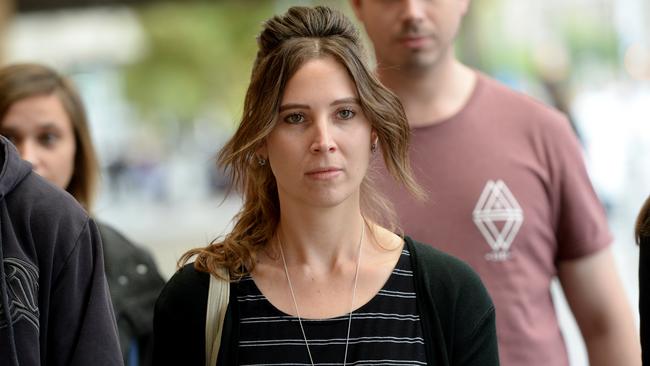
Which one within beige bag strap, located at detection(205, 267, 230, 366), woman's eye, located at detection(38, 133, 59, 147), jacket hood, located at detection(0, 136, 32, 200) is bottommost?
beige bag strap, located at detection(205, 267, 230, 366)

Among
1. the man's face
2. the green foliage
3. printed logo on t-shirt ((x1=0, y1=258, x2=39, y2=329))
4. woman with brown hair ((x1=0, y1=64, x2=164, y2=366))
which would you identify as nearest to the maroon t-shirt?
the man's face

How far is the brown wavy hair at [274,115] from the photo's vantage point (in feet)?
9.54

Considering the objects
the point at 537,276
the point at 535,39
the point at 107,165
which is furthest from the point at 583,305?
the point at 107,165

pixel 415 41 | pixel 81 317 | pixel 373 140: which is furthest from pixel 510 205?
pixel 81 317

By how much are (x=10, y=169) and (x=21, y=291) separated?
28cm

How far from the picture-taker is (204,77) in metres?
40.8

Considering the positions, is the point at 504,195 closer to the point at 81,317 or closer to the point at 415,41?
the point at 415,41

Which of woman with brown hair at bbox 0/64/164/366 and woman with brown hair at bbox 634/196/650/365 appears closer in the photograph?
woman with brown hair at bbox 634/196/650/365

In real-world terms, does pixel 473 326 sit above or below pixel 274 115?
below

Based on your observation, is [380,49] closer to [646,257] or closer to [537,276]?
[537,276]

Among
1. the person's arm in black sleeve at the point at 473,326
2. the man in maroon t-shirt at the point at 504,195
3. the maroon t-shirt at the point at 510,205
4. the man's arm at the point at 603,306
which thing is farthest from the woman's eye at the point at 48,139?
the person's arm in black sleeve at the point at 473,326

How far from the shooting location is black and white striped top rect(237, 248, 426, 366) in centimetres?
278

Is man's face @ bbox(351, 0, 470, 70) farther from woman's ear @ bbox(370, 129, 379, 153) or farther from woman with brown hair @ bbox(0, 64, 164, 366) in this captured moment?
woman with brown hair @ bbox(0, 64, 164, 366)

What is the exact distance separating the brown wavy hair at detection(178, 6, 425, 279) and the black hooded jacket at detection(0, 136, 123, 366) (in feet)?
1.19
